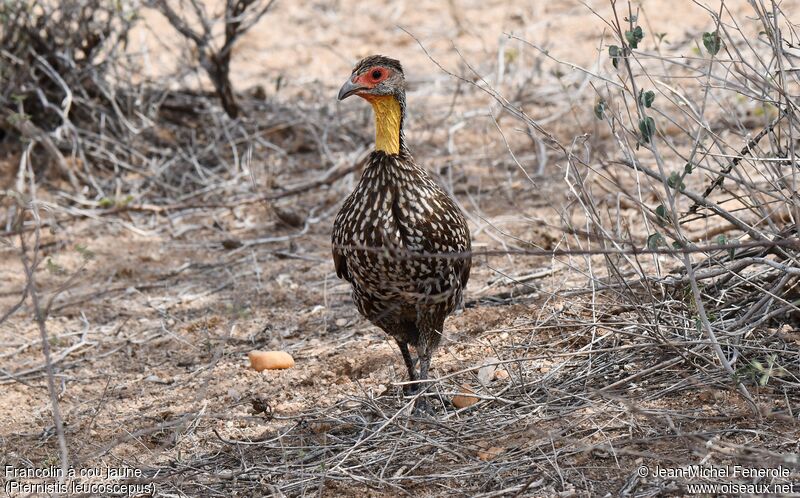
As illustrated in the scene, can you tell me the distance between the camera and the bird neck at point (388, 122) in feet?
15.5

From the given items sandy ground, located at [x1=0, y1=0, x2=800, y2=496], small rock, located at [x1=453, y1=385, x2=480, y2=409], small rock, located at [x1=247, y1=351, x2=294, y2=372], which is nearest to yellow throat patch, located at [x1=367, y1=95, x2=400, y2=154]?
sandy ground, located at [x1=0, y1=0, x2=800, y2=496]

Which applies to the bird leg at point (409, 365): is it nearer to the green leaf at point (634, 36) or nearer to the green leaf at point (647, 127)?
the green leaf at point (647, 127)

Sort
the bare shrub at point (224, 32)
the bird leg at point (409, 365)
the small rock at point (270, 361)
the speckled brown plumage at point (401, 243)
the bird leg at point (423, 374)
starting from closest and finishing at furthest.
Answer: the speckled brown plumage at point (401, 243)
the bird leg at point (423, 374)
the bird leg at point (409, 365)
the small rock at point (270, 361)
the bare shrub at point (224, 32)

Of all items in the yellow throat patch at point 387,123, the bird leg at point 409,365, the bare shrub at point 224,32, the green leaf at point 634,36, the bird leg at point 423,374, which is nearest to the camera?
the green leaf at point 634,36

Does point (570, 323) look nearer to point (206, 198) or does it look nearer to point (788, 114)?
point (788, 114)

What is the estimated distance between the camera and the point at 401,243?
4461 millimetres

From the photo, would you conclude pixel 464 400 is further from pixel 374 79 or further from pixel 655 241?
pixel 374 79

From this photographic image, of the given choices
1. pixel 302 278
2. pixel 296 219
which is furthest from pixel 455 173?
pixel 302 278

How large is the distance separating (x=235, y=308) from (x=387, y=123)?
1.75m

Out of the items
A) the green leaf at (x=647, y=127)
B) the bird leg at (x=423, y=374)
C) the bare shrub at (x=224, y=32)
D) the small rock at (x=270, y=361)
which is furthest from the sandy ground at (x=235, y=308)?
the bare shrub at (x=224, y=32)

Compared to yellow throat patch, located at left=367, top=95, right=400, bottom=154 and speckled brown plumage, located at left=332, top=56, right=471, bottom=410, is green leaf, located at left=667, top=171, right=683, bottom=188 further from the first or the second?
yellow throat patch, located at left=367, top=95, right=400, bottom=154

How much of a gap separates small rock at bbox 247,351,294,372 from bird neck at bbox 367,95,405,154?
147 centimetres

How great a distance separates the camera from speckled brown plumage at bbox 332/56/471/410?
448cm

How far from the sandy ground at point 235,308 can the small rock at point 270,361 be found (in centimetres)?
6
